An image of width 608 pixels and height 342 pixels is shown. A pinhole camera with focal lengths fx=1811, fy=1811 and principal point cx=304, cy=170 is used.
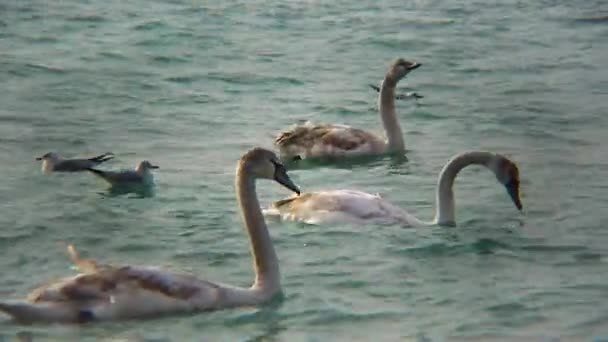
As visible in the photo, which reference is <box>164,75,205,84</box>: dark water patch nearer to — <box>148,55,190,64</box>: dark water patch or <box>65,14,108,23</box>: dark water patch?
<box>148,55,190,64</box>: dark water patch

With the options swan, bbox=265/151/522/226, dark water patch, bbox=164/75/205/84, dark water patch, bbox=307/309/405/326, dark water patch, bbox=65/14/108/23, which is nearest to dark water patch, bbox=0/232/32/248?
swan, bbox=265/151/522/226

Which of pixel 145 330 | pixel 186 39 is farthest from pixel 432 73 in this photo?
pixel 145 330

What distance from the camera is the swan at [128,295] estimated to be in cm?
1192

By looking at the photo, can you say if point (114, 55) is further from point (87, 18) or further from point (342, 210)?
point (342, 210)

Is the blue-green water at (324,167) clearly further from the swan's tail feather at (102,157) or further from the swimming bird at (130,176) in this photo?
the swimming bird at (130,176)

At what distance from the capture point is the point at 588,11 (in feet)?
96.3

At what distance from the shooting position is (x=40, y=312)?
38.9ft

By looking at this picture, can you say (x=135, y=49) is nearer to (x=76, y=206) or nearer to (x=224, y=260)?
(x=76, y=206)

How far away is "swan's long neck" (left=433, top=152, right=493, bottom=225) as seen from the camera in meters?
15.6

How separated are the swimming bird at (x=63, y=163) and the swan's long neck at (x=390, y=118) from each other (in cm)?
336

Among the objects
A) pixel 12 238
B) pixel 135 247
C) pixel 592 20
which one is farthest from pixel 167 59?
pixel 135 247

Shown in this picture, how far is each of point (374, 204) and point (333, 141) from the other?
363 centimetres

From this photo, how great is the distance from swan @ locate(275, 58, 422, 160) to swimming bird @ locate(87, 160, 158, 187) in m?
2.10

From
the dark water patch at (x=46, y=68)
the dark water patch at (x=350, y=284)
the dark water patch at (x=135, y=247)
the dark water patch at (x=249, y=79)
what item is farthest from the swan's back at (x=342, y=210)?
the dark water patch at (x=46, y=68)
